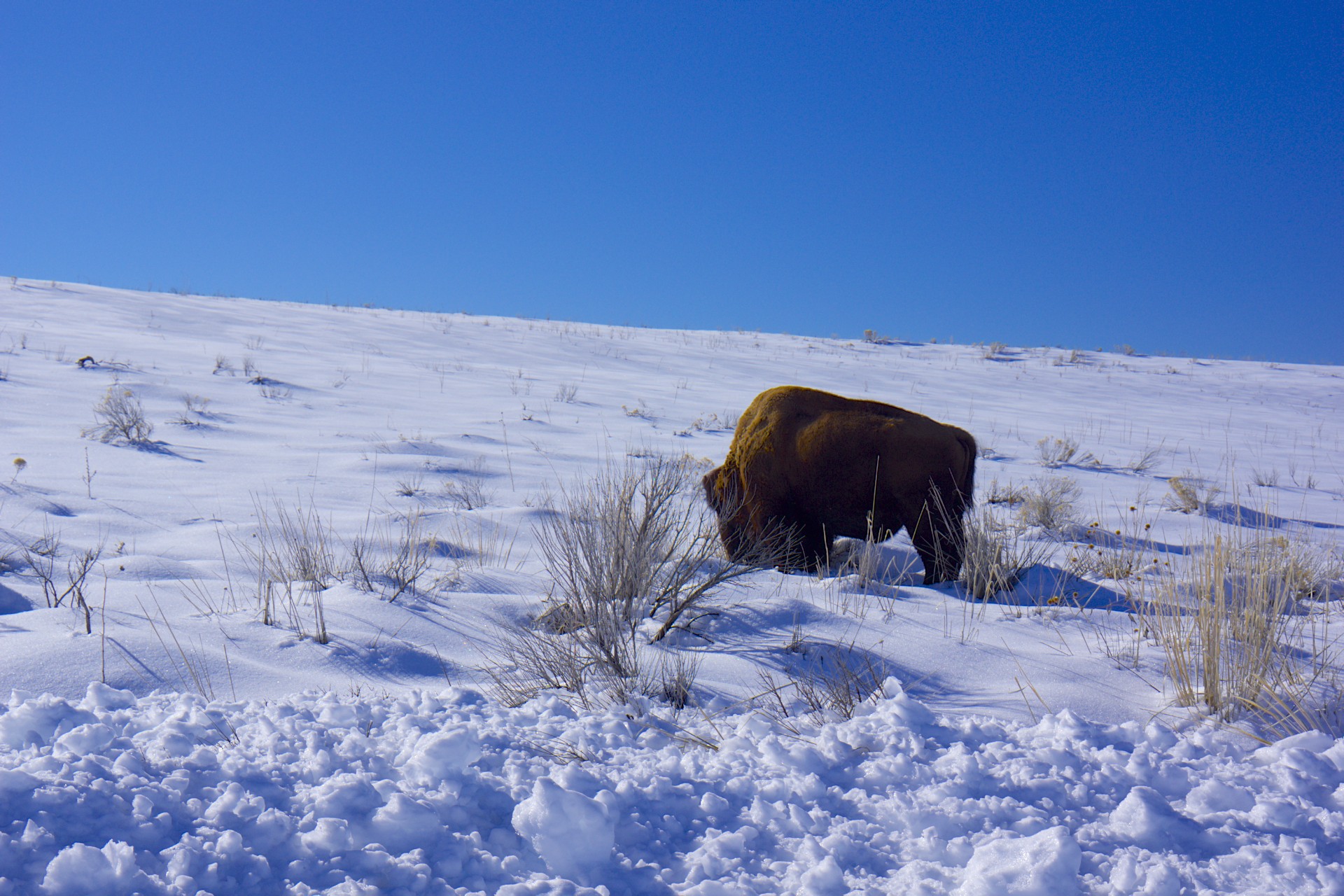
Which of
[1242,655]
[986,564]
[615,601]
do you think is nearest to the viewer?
[1242,655]

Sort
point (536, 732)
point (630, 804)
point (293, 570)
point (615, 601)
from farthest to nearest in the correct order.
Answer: point (293, 570) → point (615, 601) → point (536, 732) → point (630, 804)

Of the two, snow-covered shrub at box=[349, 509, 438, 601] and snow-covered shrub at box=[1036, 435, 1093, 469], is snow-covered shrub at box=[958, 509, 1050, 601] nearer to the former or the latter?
snow-covered shrub at box=[349, 509, 438, 601]

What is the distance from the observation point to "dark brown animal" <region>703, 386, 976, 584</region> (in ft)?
14.0

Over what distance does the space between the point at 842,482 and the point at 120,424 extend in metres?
6.30

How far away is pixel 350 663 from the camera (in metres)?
2.73

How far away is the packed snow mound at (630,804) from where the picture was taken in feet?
4.98

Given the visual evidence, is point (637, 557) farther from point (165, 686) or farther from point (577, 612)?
point (165, 686)

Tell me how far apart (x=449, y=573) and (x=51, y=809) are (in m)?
2.46

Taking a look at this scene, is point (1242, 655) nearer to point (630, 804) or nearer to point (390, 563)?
point (630, 804)

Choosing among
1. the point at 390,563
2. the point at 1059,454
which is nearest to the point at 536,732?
the point at 390,563

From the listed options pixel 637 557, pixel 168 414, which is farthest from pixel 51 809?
pixel 168 414

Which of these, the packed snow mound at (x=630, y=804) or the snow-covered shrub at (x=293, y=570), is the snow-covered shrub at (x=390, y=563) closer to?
the snow-covered shrub at (x=293, y=570)

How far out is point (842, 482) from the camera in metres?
4.36

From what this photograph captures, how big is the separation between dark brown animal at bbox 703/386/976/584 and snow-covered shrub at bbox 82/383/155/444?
549 centimetres
